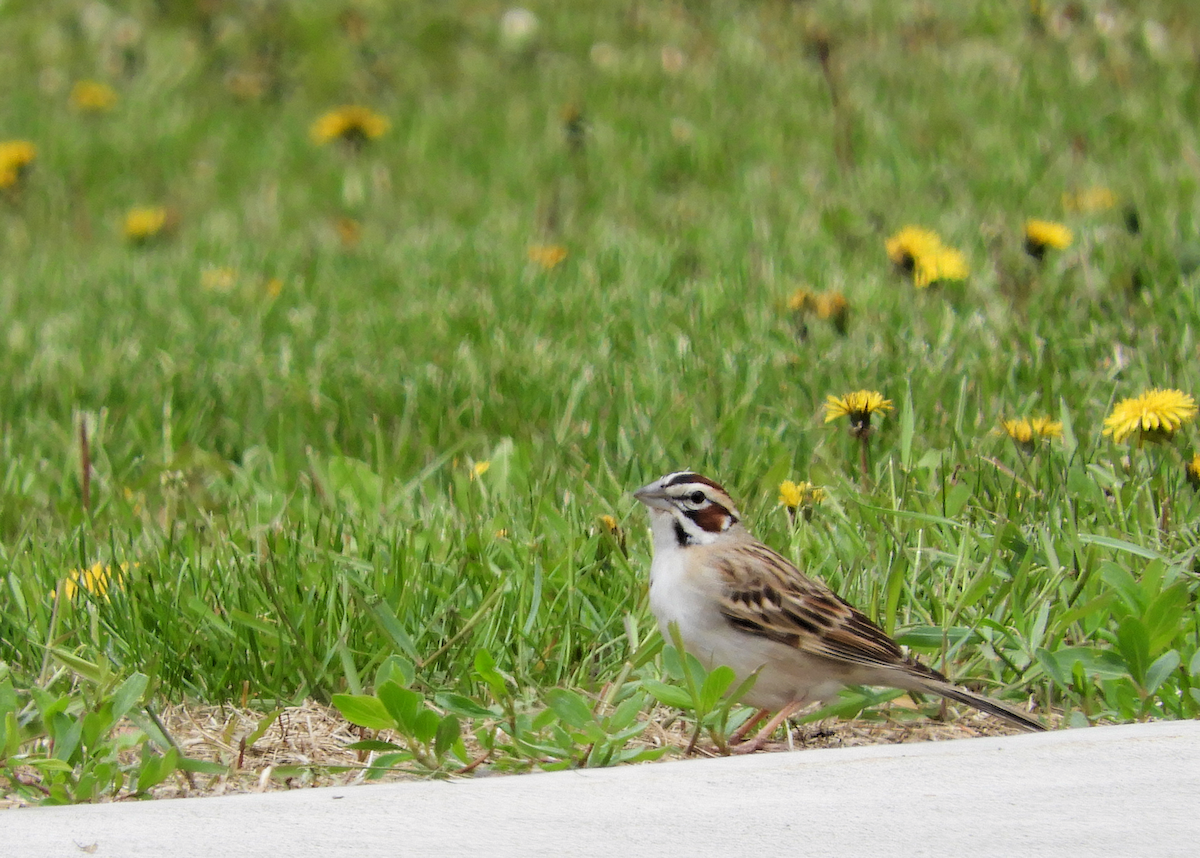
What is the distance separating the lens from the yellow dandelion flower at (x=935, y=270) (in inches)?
237

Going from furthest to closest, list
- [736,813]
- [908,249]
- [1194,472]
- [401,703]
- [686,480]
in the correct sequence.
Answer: [908,249] → [1194,472] → [686,480] → [401,703] → [736,813]

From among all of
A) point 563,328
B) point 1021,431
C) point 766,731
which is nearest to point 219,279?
point 563,328

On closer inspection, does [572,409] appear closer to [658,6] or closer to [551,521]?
[551,521]

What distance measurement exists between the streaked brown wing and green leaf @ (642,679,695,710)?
10.2 inches

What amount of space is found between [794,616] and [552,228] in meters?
4.86

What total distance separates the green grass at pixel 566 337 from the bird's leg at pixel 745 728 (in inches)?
10.1

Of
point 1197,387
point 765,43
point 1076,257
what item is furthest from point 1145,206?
point 765,43

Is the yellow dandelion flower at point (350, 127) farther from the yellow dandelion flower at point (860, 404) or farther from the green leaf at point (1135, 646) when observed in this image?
the green leaf at point (1135, 646)

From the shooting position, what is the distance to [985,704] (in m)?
2.96

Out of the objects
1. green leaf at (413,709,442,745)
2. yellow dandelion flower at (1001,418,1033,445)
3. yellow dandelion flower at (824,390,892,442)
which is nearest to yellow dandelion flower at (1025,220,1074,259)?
yellow dandelion flower at (1001,418,1033,445)

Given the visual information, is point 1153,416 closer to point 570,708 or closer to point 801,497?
point 801,497

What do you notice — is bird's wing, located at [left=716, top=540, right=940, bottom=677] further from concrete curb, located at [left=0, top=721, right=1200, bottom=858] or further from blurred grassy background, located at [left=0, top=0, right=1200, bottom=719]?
concrete curb, located at [left=0, top=721, right=1200, bottom=858]

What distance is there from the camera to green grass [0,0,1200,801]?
11.2 feet

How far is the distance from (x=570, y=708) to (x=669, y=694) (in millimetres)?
186
